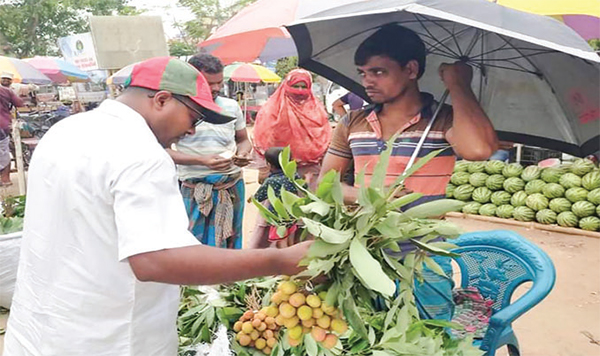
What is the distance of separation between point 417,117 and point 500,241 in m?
0.83

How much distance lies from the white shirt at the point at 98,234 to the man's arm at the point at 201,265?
23mm

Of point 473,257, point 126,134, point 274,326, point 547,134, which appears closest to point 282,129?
point 473,257

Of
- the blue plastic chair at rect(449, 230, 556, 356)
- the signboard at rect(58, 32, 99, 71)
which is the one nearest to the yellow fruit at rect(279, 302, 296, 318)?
the blue plastic chair at rect(449, 230, 556, 356)

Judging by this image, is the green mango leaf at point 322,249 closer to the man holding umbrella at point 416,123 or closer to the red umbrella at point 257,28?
the man holding umbrella at point 416,123

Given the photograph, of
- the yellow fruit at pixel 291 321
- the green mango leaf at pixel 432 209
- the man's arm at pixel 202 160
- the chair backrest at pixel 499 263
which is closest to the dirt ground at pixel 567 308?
the chair backrest at pixel 499 263

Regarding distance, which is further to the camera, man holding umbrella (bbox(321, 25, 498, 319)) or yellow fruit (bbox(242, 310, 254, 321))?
→ man holding umbrella (bbox(321, 25, 498, 319))

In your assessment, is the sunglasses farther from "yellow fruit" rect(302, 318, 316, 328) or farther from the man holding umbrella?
the man holding umbrella

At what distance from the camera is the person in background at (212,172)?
333 cm

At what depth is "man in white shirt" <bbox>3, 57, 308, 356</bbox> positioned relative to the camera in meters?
1.09

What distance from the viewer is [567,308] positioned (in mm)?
3824

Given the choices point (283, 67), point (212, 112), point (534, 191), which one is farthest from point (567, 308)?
point (283, 67)

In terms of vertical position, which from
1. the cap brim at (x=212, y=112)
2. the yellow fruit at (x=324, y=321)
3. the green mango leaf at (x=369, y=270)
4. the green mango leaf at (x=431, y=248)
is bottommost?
the yellow fruit at (x=324, y=321)

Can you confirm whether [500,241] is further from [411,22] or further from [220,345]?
[220,345]

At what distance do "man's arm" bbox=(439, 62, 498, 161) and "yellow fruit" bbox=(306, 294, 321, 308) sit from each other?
0.98m
